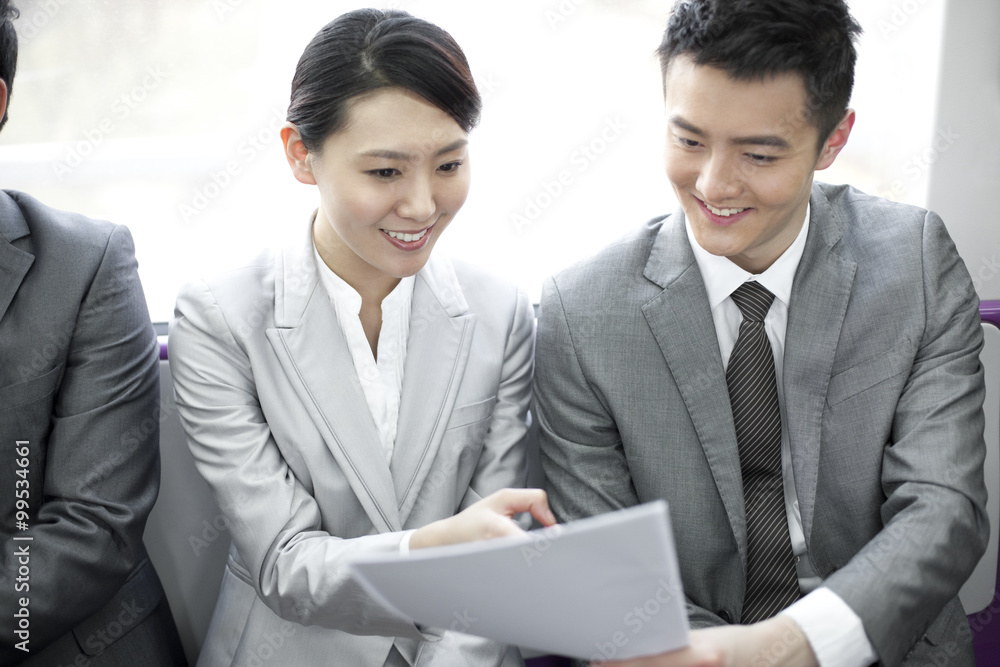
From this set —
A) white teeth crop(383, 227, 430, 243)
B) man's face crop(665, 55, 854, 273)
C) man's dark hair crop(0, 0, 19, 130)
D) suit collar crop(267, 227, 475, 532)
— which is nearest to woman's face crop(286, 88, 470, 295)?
white teeth crop(383, 227, 430, 243)

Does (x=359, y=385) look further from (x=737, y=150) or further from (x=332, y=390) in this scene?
(x=737, y=150)

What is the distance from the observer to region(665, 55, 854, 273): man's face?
4.00 ft

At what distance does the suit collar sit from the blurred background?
15.0 inches

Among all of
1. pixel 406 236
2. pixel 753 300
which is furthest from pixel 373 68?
pixel 753 300

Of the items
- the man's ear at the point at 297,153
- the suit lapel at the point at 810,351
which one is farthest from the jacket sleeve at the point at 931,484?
the man's ear at the point at 297,153

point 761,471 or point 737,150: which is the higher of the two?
point 737,150

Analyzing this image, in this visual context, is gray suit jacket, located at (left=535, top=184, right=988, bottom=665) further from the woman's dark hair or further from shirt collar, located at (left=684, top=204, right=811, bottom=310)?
the woman's dark hair

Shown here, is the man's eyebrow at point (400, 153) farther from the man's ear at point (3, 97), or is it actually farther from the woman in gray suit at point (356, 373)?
the man's ear at point (3, 97)

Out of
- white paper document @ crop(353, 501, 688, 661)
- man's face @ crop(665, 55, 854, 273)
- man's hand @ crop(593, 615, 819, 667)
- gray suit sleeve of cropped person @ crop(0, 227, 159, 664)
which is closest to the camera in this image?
white paper document @ crop(353, 501, 688, 661)

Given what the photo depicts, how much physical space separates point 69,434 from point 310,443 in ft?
1.22

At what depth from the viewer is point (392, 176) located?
130 centimetres

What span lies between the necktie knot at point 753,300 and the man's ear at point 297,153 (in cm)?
69

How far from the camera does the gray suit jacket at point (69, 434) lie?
133cm

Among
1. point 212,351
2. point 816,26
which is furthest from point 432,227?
point 816,26
